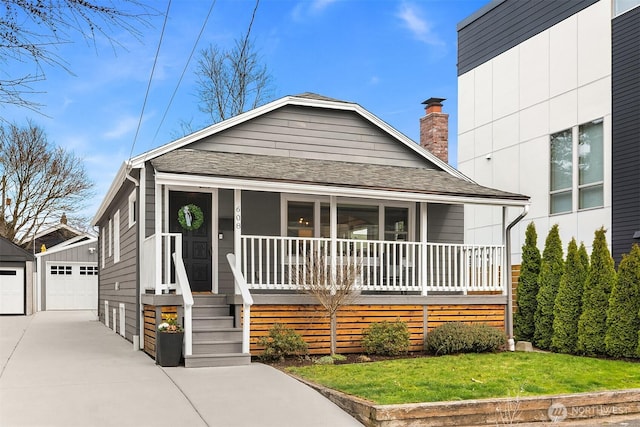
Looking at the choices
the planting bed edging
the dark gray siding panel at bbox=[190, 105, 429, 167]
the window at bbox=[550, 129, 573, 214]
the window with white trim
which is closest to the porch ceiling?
the dark gray siding panel at bbox=[190, 105, 429, 167]

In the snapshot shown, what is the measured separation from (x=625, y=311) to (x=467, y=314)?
2735 millimetres

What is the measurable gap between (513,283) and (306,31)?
654 cm

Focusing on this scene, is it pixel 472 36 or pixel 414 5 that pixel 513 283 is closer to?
pixel 414 5

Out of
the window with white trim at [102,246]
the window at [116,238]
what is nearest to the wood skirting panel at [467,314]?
the window at [116,238]

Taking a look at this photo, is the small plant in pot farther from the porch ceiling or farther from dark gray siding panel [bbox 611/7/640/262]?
dark gray siding panel [bbox 611/7/640/262]

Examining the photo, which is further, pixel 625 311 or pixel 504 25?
pixel 504 25

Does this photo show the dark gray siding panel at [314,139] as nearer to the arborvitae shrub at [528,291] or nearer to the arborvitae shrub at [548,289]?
the arborvitae shrub at [528,291]

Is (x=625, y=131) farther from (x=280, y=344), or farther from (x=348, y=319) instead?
(x=280, y=344)

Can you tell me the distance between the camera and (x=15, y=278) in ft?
80.3

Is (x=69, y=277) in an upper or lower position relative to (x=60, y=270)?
lower

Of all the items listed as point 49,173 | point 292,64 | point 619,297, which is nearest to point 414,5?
point 292,64

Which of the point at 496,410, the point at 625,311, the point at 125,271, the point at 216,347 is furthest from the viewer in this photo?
the point at 125,271

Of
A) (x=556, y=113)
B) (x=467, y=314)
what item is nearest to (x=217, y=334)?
(x=467, y=314)

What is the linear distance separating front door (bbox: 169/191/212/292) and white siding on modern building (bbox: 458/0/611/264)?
8593 mm
